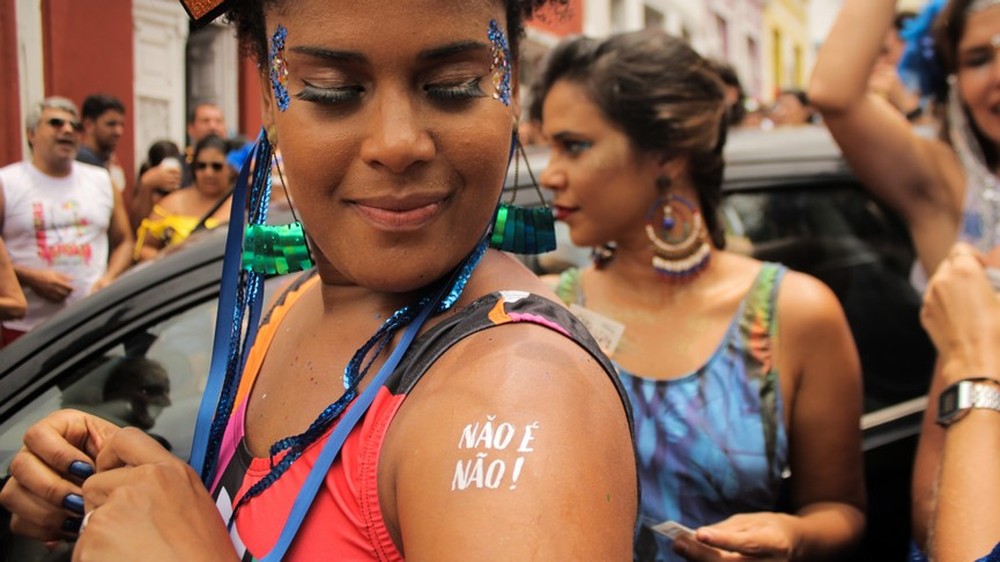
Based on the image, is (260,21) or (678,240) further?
(678,240)

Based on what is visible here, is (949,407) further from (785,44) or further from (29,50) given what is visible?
(785,44)

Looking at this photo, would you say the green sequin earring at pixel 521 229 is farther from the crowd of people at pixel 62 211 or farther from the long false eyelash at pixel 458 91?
the crowd of people at pixel 62 211

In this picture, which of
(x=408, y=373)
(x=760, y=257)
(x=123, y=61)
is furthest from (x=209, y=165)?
(x=408, y=373)

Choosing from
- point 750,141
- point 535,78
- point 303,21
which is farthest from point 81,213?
point 750,141

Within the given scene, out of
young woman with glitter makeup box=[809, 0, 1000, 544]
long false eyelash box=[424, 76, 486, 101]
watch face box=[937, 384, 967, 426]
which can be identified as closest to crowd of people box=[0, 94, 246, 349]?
long false eyelash box=[424, 76, 486, 101]

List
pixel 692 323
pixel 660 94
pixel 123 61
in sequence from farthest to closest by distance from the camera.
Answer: pixel 660 94
pixel 692 323
pixel 123 61

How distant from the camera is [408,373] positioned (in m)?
1.10

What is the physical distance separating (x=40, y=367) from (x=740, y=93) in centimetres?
281

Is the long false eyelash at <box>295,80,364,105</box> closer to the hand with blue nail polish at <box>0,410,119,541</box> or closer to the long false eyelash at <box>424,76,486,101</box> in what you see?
the long false eyelash at <box>424,76,486,101</box>

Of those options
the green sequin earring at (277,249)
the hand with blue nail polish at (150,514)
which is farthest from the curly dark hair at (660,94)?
the hand with blue nail polish at (150,514)

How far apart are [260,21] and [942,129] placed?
1.97m

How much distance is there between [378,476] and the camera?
1.02 meters

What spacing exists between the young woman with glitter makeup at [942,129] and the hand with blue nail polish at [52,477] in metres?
1.97

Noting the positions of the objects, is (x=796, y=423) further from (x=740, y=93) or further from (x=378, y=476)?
(x=740, y=93)
